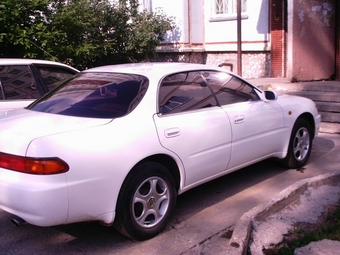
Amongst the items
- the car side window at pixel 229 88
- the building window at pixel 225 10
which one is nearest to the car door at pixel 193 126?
the car side window at pixel 229 88

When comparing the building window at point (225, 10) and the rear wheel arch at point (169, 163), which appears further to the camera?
the building window at point (225, 10)

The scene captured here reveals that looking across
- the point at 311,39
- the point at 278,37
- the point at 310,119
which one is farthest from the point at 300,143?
the point at 278,37

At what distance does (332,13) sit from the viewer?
12.5 metres

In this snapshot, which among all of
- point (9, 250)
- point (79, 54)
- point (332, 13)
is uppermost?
point (332, 13)

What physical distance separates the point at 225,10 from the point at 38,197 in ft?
39.3

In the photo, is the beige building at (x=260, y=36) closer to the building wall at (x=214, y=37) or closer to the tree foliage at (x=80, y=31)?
the building wall at (x=214, y=37)

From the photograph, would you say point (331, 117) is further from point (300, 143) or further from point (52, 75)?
point (52, 75)

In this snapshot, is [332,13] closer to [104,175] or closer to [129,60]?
[129,60]

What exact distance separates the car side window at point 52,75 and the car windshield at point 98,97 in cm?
160

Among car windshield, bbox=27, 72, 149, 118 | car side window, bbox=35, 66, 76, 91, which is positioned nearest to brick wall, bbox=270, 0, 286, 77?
car side window, bbox=35, 66, 76, 91

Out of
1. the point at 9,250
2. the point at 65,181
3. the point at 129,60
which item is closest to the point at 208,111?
the point at 65,181

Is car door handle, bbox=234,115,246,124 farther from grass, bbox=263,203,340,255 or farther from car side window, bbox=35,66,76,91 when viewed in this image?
car side window, bbox=35,66,76,91

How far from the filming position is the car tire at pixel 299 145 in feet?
20.7

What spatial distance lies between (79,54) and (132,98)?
6.37 metres
